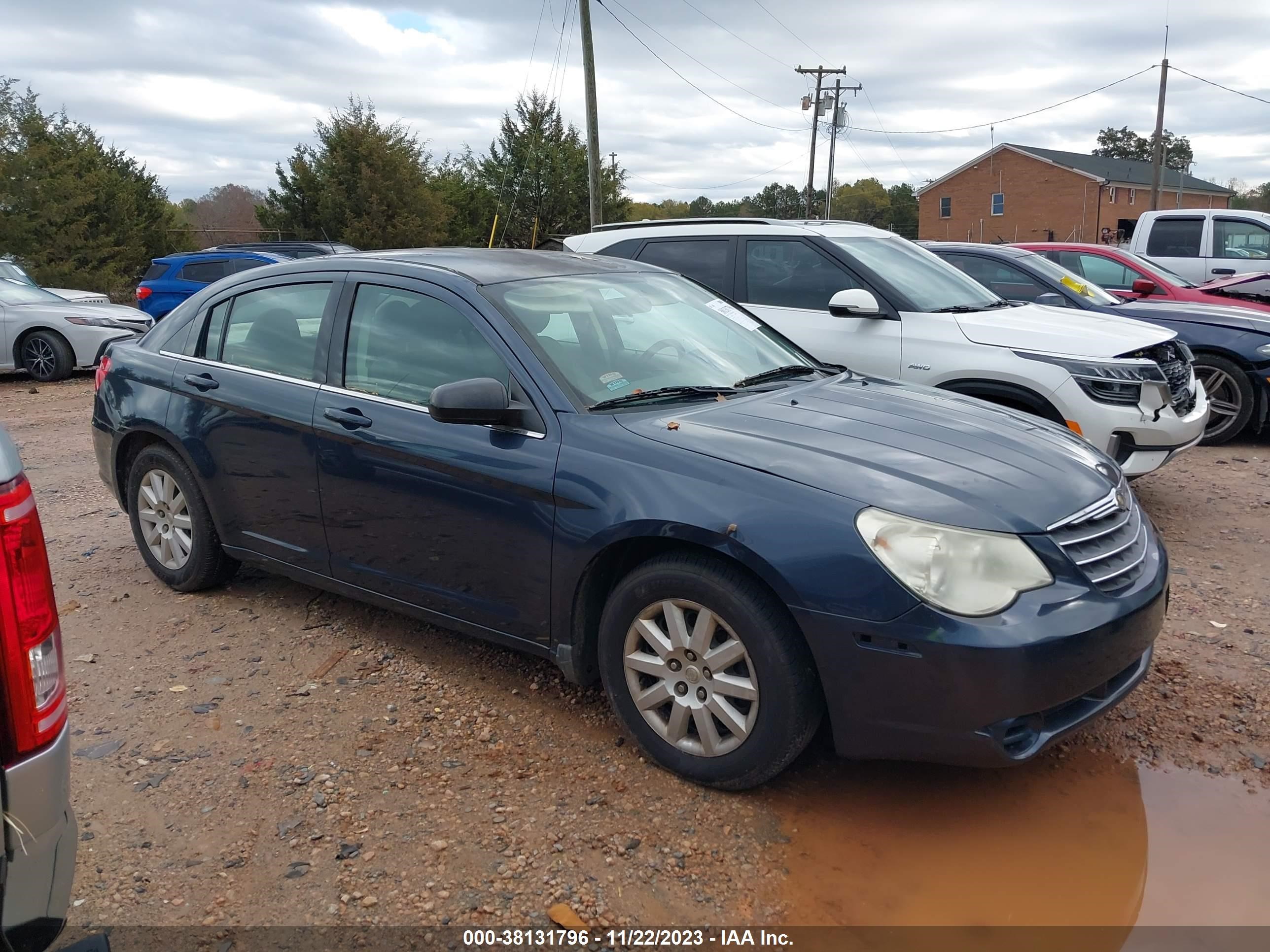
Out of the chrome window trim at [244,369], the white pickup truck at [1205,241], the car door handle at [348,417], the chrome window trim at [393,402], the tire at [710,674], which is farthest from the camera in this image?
the white pickup truck at [1205,241]

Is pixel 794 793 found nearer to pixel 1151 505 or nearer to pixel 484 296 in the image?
pixel 484 296

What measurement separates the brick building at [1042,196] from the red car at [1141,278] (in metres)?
49.5

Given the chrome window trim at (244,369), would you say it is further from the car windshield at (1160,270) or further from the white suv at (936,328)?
the car windshield at (1160,270)

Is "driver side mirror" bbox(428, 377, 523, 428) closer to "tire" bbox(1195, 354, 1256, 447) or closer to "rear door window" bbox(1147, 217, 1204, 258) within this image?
"tire" bbox(1195, 354, 1256, 447)

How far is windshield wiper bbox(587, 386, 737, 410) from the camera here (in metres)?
3.54

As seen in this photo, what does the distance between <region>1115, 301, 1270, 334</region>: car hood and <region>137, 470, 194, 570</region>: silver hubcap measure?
7.27 meters

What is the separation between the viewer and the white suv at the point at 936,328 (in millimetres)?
5602

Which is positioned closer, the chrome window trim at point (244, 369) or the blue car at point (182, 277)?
the chrome window trim at point (244, 369)

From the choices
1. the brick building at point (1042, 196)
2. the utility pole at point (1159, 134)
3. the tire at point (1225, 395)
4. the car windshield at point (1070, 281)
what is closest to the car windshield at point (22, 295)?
the car windshield at point (1070, 281)

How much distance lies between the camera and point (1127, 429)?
5539 millimetres

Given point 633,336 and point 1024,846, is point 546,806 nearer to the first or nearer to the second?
point 1024,846

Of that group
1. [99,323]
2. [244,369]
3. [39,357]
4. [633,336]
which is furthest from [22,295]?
[633,336]

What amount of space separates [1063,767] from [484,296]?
8.73 feet

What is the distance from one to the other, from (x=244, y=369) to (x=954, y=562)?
10.7 ft
